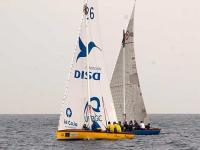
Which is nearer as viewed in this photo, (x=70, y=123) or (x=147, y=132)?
(x=70, y=123)

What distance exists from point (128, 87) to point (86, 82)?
18207 mm

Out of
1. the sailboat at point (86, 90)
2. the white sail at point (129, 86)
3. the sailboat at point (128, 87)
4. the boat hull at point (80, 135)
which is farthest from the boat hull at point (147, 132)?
the boat hull at point (80, 135)

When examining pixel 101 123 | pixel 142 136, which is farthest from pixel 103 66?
pixel 142 136

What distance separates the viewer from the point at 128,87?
74750 millimetres

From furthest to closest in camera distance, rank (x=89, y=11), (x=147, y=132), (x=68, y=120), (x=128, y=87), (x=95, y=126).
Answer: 1. (x=128, y=87)
2. (x=147, y=132)
3. (x=95, y=126)
4. (x=89, y=11)
5. (x=68, y=120)

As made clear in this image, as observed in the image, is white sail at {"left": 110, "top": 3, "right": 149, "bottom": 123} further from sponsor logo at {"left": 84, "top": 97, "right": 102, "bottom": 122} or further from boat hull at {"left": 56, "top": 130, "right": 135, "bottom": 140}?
boat hull at {"left": 56, "top": 130, "right": 135, "bottom": 140}

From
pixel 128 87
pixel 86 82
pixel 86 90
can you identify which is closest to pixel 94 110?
A: pixel 86 90

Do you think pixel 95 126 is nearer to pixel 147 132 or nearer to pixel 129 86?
pixel 147 132

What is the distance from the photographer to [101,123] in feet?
191

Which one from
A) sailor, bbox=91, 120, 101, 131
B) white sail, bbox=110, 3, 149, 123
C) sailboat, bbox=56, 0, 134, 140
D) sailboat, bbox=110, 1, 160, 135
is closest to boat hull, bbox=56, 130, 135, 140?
sailboat, bbox=56, 0, 134, 140

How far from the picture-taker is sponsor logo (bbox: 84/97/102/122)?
57.3 m

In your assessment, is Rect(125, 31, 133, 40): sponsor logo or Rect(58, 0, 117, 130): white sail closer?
Rect(58, 0, 117, 130): white sail

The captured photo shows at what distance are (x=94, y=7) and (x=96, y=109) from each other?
9.21 metres

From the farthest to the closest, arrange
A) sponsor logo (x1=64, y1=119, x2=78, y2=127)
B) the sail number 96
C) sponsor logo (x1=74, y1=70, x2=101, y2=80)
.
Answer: the sail number 96 < sponsor logo (x1=74, y1=70, x2=101, y2=80) < sponsor logo (x1=64, y1=119, x2=78, y2=127)
